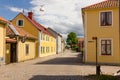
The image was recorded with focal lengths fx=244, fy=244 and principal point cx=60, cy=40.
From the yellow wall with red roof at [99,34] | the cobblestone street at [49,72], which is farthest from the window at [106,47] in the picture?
the cobblestone street at [49,72]

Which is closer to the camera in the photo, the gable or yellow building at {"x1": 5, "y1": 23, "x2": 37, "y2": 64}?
yellow building at {"x1": 5, "y1": 23, "x2": 37, "y2": 64}

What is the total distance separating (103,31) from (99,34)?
1.58ft

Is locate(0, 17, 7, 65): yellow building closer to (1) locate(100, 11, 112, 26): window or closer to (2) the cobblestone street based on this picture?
(2) the cobblestone street

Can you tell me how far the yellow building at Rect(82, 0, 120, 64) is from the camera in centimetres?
2312

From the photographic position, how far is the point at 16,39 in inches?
1043

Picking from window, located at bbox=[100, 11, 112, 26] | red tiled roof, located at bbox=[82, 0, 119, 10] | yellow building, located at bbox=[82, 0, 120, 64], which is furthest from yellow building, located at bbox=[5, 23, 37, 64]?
window, located at bbox=[100, 11, 112, 26]

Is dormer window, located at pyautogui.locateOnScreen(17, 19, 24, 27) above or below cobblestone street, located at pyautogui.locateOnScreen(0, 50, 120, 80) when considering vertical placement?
above

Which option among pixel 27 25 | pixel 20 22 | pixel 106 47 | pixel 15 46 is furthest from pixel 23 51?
pixel 20 22

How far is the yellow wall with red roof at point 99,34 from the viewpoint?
23.1m

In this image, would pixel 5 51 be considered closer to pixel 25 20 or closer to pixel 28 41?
pixel 28 41

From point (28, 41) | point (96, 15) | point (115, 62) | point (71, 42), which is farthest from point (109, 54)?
point (71, 42)

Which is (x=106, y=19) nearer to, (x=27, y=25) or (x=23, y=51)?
(x=23, y=51)

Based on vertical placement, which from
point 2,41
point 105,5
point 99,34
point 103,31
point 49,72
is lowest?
point 49,72

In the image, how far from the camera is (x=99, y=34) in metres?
23.7
